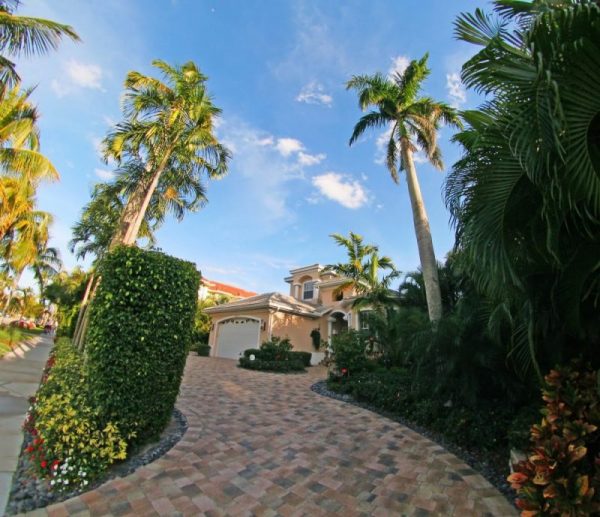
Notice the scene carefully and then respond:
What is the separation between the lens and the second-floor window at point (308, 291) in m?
25.2

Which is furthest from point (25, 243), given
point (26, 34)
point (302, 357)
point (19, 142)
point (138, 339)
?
point (302, 357)

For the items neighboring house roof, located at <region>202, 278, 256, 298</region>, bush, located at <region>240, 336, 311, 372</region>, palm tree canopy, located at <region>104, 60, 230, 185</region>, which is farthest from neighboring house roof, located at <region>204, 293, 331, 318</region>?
neighboring house roof, located at <region>202, 278, 256, 298</region>

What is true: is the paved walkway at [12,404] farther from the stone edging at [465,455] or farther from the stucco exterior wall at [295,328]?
the stucco exterior wall at [295,328]

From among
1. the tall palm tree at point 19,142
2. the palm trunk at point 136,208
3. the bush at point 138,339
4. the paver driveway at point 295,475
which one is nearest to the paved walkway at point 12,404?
the bush at point 138,339

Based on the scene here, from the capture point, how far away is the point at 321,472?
14.4 feet

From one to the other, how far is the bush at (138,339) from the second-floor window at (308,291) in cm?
2024

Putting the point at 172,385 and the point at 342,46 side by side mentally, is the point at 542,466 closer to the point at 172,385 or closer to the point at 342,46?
the point at 172,385

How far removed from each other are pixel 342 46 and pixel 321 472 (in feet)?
36.4

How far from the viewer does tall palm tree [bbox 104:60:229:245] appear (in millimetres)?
10812

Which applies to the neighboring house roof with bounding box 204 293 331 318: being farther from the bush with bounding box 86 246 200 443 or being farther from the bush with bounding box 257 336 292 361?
the bush with bounding box 86 246 200 443

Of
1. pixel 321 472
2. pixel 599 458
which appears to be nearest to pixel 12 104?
pixel 321 472

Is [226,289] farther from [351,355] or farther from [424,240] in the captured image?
[424,240]

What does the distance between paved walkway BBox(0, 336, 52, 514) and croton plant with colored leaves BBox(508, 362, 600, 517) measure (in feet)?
17.5

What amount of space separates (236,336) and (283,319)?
3.72 metres
